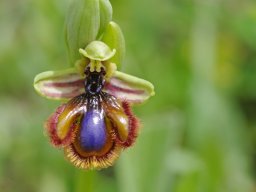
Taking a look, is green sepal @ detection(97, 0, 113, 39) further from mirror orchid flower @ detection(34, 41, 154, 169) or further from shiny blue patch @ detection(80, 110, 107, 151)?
shiny blue patch @ detection(80, 110, 107, 151)

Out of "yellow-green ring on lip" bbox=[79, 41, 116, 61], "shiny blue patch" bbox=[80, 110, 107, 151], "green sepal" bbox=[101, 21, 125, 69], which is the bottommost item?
"shiny blue patch" bbox=[80, 110, 107, 151]

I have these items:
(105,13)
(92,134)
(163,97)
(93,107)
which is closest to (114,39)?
(105,13)

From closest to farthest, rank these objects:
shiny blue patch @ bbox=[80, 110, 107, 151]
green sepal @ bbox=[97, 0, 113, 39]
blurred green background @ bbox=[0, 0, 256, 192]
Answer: shiny blue patch @ bbox=[80, 110, 107, 151]
green sepal @ bbox=[97, 0, 113, 39]
blurred green background @ bbox=[0, 0, 256, 192]

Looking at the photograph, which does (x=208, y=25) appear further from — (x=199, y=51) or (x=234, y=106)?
(x=234, y=106)

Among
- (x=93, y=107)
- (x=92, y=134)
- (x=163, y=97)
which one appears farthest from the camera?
(x=163, y=97)

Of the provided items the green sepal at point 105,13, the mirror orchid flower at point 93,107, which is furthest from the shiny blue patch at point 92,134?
the green sepal at point 105,13

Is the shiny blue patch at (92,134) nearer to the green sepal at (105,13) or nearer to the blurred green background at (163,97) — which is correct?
the green sepal at (105,13)

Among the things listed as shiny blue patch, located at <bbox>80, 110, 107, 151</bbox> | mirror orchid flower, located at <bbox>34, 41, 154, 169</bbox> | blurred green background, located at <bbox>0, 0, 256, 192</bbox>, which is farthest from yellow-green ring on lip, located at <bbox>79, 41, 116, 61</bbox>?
blurred green background, located at <bbox>0, 0, 256, 192</bbox>

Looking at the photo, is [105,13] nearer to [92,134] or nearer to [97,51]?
[97,51]
